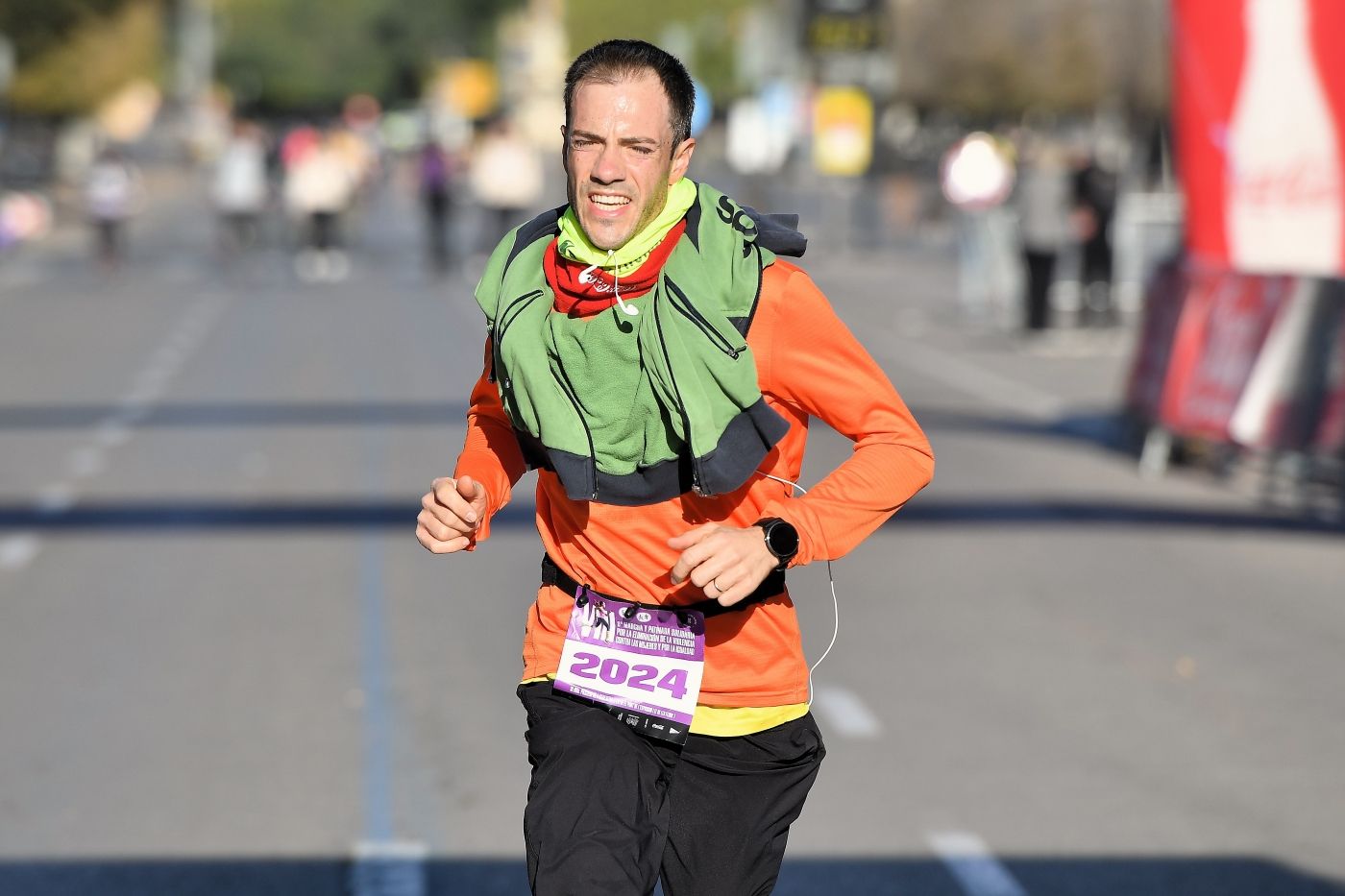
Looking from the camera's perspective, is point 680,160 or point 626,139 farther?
point 680,160

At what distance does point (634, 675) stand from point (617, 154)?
31.8 inches

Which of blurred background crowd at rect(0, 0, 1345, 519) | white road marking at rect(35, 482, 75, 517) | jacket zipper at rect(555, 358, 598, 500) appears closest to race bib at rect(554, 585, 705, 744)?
jacket zipper at rect(555, 358, 598, 500)

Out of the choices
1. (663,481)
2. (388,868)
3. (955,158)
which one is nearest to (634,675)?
(663,481)

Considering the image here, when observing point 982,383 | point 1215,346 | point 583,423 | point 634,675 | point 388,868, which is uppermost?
point 583,423

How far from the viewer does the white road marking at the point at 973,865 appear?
573cm

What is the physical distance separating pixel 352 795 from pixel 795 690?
10.8 feet

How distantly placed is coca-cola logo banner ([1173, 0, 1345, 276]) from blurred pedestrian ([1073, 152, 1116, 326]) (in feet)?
31.6

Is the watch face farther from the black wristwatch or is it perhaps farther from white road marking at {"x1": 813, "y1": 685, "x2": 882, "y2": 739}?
white road marking at {"x1": 813, "y1": 685, "x2": 882, "y2": 739}

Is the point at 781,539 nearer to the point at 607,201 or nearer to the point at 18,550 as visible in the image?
the point at 607,201

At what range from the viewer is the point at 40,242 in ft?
129

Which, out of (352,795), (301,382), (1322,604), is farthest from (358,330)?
(352,795)

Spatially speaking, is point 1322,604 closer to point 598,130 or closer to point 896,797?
point 896,797

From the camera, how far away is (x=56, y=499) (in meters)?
12.2

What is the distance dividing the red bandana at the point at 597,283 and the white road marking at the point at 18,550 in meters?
7.38
